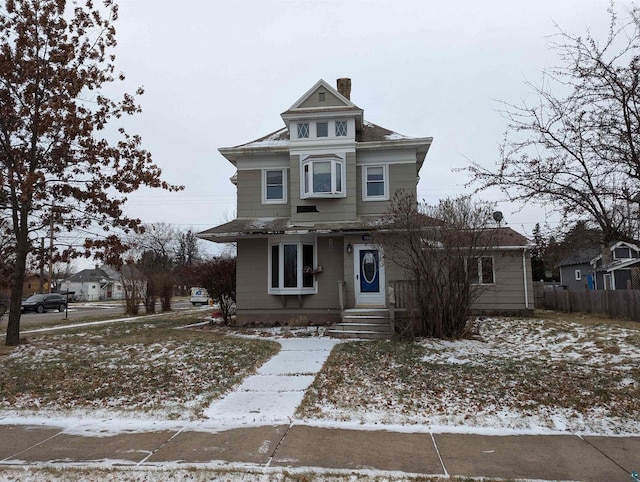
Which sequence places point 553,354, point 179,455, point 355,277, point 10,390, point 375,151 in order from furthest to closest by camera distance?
point 375,151 < point 355,277 < point 553,354 < point 10,390 < point 179,455

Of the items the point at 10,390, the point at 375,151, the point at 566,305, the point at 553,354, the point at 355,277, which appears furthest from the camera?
the point at 566,305

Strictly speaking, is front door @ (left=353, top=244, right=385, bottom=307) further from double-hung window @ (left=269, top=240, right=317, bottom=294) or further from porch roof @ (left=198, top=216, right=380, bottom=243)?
double-hung window @ (left=269, top=240, right=317, bottom=294)

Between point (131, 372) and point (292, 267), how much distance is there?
299 inches

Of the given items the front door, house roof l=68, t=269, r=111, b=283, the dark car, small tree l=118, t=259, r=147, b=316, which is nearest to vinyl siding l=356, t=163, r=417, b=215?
the front door

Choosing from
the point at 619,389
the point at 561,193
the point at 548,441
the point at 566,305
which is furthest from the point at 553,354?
the point at 566,305

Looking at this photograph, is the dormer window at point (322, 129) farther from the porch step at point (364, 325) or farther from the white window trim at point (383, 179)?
the porch step at point (364, 325)

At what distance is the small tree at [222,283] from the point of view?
1656cm

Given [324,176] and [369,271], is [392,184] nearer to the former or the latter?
[324,176]

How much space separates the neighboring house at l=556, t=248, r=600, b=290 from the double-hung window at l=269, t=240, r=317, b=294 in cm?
2229

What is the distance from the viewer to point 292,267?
50.6 feet

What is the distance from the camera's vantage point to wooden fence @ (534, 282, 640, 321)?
648 inches

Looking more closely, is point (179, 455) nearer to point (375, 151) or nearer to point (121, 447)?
point (121, 447)

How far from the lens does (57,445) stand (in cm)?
502

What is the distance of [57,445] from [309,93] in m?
13.4
